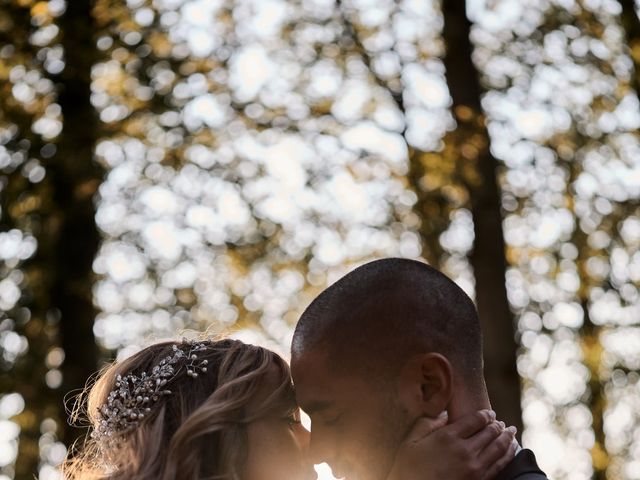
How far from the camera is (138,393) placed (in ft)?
18.2

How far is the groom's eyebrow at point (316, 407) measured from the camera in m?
4.68

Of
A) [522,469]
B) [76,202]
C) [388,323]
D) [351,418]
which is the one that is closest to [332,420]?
[351,418]

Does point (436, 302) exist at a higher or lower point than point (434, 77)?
higher

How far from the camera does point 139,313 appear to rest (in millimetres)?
14688

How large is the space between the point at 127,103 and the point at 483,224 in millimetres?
4557

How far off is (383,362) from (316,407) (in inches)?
13.4

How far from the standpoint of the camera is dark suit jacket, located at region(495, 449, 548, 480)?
4352mm

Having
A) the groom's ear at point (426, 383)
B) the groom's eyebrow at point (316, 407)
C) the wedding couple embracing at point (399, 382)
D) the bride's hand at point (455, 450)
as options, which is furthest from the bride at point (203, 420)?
the groom's ear at point (426, 383)

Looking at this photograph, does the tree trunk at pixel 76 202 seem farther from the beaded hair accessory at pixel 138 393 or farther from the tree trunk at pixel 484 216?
the beaded hair accessory at pixel 138 393

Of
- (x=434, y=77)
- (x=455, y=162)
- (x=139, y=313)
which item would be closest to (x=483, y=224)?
(x=455, y=162)

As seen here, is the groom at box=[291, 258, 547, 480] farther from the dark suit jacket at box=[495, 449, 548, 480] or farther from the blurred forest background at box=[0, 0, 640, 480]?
the blurred forest background at box=[0, 0, 640, 480]

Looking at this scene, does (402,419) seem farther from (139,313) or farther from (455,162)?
(139,313)

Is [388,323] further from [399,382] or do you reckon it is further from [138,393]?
[138,393]

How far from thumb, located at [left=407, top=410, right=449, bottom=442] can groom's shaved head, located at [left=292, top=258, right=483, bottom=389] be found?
16cm
